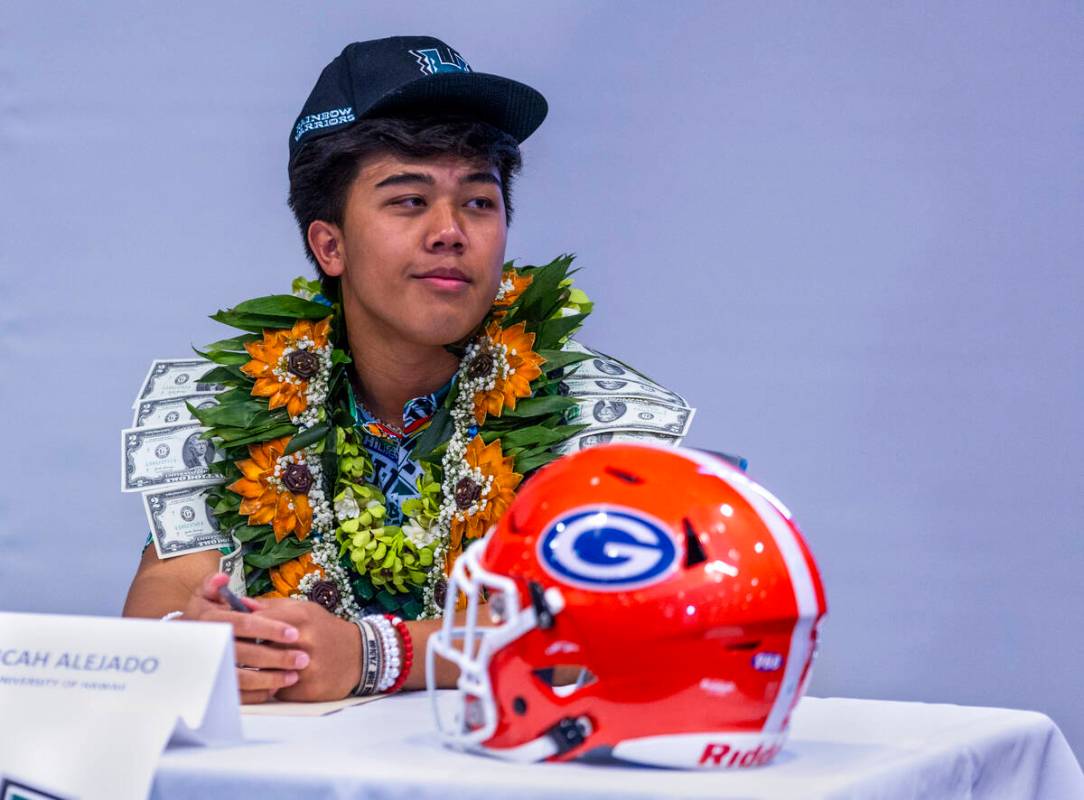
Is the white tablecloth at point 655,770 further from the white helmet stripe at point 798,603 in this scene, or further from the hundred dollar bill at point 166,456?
the hundred dollar bill at point 166,456

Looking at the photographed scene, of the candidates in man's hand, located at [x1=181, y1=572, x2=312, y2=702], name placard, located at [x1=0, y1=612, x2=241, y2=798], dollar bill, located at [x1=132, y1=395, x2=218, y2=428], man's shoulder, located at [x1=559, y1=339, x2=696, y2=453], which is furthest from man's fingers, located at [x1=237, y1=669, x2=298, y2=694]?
dollar bill, located at [x1=132, y1=395, x2=218, y2=428]

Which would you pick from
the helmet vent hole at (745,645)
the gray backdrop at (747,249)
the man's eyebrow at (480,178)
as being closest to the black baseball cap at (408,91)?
the man's eyebrow at (480,178)

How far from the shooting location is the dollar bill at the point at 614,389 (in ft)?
6.50

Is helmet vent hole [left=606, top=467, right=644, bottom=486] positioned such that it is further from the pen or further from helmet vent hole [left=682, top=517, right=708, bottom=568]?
the pen

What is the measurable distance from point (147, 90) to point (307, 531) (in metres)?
1.24

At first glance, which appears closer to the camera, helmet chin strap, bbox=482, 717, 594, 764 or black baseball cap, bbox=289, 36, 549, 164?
helmet chin strap, bbox=482, 717, 594, 764

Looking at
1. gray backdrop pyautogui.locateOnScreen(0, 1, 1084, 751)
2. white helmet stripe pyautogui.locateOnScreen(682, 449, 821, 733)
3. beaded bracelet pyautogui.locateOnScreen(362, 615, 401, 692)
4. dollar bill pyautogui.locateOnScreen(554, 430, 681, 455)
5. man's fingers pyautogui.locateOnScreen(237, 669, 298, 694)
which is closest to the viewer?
white helmet stripe pyautogui.locateOnScreen(682, 449, 821, 733)

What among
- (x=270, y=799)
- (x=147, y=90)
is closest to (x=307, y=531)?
(x=270, y=799)

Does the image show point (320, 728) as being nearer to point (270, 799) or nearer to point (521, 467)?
point (270, 799)

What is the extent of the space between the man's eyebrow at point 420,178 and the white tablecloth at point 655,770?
0.90 m

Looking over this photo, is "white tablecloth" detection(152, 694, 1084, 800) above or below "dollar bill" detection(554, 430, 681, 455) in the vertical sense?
below

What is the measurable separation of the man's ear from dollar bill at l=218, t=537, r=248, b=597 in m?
0.46

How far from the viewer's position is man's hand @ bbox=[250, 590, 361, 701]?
55.0 inches

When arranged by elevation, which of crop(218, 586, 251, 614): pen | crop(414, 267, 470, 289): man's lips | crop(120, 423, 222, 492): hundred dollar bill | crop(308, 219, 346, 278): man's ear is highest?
crop(308, 219, 346, 278): man's ear
